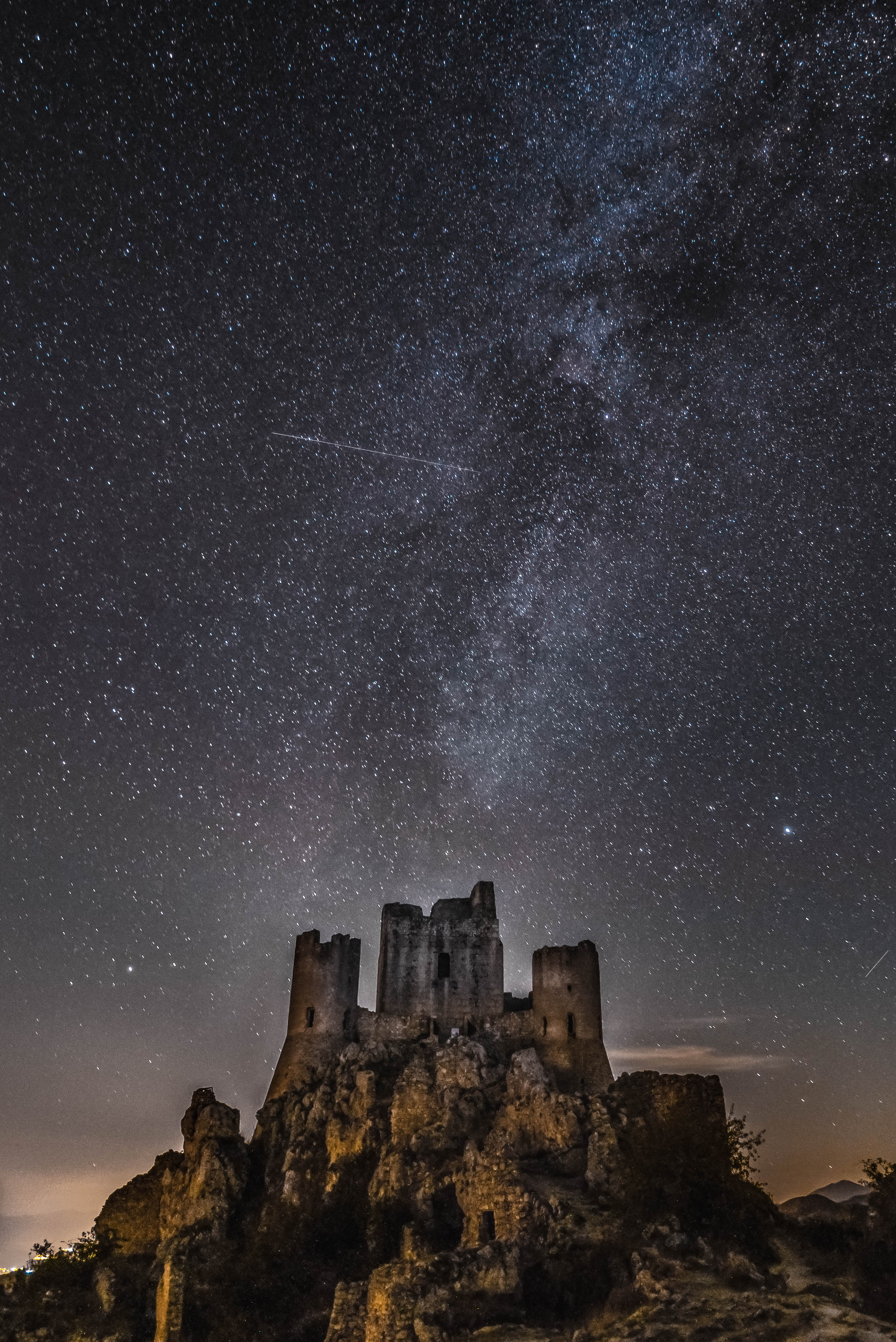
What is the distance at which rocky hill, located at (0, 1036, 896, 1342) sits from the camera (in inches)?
1122

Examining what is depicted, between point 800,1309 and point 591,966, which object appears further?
point 591,966

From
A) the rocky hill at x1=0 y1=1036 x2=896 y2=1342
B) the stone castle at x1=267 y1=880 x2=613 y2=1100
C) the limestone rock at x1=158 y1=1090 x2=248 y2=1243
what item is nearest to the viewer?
the rocky hill at x1=0 y1=1036 x2=896 y2=1342

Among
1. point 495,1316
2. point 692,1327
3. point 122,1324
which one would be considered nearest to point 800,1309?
point 692,1327

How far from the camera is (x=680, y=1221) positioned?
31.6m

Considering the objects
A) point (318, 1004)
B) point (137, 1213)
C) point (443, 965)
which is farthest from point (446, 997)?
point (137, 1213)

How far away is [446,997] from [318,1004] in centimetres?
733

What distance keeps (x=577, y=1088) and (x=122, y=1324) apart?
2233 centimetres

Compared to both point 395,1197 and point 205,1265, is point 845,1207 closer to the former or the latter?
point 395,1197

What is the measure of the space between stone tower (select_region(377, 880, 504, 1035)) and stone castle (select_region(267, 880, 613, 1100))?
0.16 feet

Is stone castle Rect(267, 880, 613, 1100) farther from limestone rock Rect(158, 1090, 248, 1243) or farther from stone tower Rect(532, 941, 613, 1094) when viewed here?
limestone rock Rect(158, 1090, 248, 1243)

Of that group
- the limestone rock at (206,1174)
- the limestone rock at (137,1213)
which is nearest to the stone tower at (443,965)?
the limestone rock at (206,1174)

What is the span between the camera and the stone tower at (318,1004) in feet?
172

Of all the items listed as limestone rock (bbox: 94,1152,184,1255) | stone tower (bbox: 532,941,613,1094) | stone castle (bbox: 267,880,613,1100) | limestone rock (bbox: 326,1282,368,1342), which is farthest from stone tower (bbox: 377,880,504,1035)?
limestone rock (bbox: 326,1282,368,1342)

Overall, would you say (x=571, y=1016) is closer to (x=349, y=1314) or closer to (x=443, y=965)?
(x=443, y=965)
